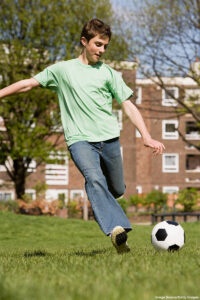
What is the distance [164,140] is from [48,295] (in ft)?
160

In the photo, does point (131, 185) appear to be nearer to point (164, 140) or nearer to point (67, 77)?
point (164, 140)

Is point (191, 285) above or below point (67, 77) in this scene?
below

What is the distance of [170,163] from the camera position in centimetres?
5206

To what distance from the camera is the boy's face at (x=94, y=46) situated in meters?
5.61

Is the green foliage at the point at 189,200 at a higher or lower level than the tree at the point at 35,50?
lower

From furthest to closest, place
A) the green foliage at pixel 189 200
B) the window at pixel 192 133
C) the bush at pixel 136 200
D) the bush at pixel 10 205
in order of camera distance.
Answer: the window at pixel 192 133
the bush at pixel 136 200
the green foliage at pixel 189 200
the bush at pixel 10 205

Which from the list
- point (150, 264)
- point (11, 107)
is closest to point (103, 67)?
point (150, 264)

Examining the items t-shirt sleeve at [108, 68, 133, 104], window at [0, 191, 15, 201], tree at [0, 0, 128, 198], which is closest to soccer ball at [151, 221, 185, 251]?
t-shirt sleeve at [108, 68, 133, 104]

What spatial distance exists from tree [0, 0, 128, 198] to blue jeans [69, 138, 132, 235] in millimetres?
18550

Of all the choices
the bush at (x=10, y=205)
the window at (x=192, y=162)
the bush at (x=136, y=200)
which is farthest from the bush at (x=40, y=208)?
the window at (x=192, y=162)

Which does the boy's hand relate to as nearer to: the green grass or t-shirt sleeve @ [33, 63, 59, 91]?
the green grass

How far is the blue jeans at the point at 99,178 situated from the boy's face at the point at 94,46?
92 cm

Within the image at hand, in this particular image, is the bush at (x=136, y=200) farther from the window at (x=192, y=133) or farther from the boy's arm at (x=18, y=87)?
the boy's arm at (x=18, y=87)

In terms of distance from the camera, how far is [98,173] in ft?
18.1
